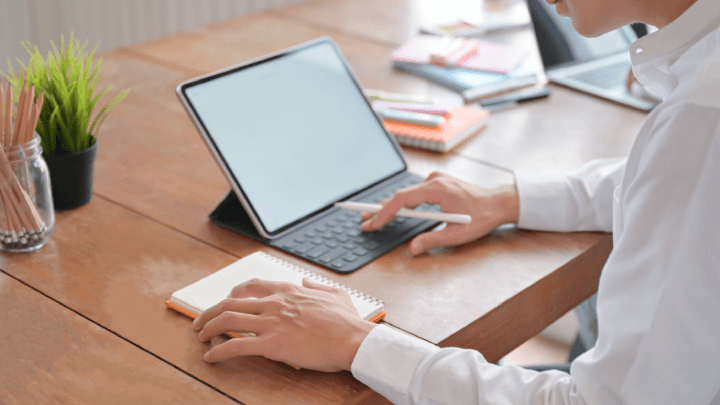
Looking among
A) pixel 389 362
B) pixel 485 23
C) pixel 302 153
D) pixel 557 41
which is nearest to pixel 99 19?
pixel 485 23

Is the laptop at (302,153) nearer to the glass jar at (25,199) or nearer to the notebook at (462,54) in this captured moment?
the glass jar at (25,199)

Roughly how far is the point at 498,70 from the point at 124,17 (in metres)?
1.69

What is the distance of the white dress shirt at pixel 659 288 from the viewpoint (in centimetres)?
71

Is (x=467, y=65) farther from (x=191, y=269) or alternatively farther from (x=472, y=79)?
(x=191, y=269)

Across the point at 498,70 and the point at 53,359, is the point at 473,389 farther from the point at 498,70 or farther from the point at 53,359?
the point at 498,70

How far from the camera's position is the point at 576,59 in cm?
186

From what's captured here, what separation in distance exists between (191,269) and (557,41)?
1161 mm

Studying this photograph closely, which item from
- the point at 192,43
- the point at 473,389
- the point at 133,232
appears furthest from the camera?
the point at 192,43

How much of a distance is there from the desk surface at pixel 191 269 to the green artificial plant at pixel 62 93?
0.40 feet

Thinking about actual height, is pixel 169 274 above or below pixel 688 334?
below

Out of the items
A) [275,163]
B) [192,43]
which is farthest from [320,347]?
[192,43]

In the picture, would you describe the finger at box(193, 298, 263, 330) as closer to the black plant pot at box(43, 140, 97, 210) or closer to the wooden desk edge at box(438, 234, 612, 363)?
the wooden desk edge at box(438, 234, 612, 363)

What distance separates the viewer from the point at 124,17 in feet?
9.46

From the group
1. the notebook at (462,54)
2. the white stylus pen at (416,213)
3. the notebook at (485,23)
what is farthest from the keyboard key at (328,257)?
the notebook at (485,23)
